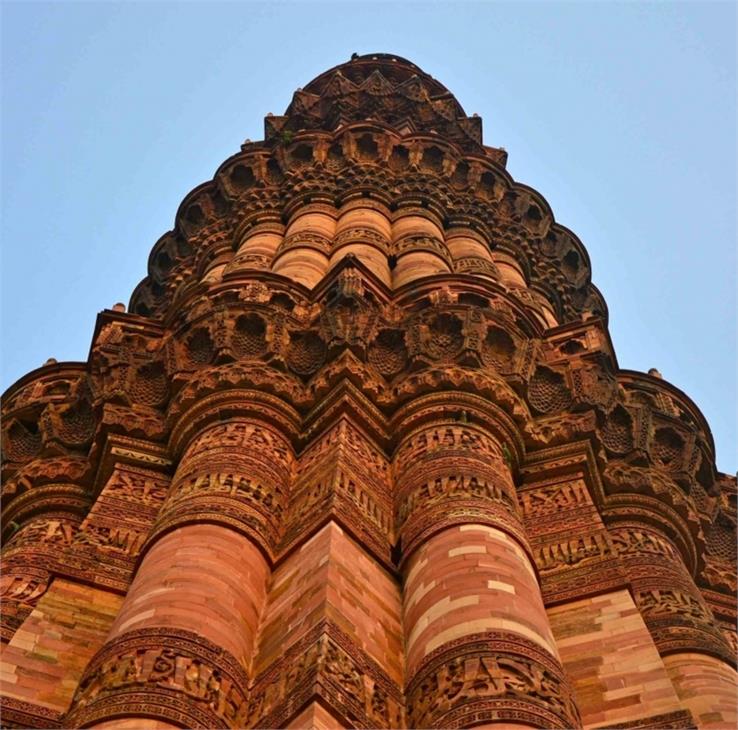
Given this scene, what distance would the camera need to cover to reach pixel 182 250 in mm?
18344

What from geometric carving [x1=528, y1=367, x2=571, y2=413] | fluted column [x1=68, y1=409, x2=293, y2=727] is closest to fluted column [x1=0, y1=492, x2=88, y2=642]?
fluted column [x1=68, y1=409, x2=293, y2=727]

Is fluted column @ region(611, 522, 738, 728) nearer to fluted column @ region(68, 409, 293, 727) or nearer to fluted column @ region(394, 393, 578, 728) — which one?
fluted column @ region(394, 393, 578, 728)

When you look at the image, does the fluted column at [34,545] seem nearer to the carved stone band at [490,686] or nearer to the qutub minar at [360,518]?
the qutub minar at [360,518]

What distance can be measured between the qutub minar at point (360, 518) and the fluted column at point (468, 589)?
0.02m

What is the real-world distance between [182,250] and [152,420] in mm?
8119

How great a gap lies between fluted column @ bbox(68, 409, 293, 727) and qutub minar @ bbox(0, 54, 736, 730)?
20 millimetres

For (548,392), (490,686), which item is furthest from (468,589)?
(548,392)

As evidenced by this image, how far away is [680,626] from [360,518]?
2.41 meters

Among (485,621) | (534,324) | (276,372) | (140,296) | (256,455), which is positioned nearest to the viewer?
(485,621)

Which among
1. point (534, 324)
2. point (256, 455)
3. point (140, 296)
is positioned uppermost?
point (140, 296)

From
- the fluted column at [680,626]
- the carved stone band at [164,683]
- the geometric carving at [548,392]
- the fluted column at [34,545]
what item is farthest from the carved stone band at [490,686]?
the geometric carving at [548,392]

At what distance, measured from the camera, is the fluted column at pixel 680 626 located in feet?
25.3

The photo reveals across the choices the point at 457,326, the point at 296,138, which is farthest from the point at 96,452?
the point at 296,138

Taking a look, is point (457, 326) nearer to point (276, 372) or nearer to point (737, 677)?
point (276, 372)
